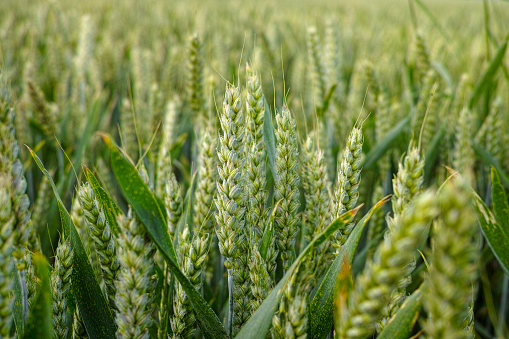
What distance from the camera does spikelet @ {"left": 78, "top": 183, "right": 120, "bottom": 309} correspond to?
60 cm

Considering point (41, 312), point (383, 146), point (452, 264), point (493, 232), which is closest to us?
point (452, 264)

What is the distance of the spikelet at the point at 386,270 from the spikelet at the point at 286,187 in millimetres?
264

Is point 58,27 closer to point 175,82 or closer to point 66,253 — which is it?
point 175,82

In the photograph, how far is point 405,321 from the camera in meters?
0.53

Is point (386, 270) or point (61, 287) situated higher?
point (61, 287)

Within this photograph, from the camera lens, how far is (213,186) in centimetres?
80

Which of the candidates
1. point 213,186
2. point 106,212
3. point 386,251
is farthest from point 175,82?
point 386,251

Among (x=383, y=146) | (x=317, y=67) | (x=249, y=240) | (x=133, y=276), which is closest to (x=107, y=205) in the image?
(x=133, y=276)

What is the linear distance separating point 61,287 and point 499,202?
91cm

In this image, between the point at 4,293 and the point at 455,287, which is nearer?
the point at 455,287

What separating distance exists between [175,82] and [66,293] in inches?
81.2

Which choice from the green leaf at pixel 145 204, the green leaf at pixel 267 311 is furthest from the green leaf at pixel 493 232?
the green leaf at pixel 145 204

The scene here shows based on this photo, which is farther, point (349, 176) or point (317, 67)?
point (317, 67)

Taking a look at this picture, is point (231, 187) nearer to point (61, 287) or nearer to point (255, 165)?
point (255, 165)
